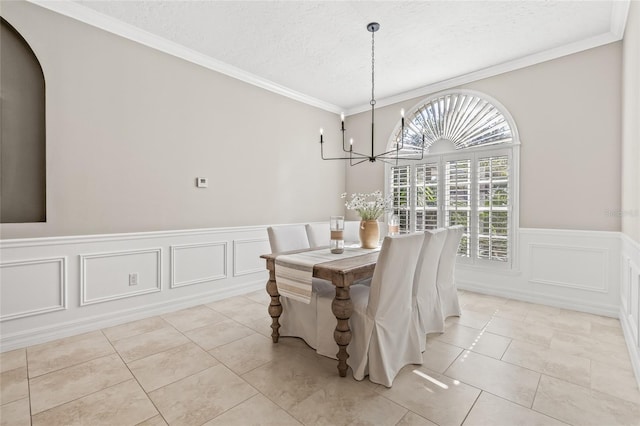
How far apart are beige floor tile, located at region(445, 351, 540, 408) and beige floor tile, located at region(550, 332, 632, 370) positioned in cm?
62

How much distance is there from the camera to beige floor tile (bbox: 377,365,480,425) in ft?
5.49

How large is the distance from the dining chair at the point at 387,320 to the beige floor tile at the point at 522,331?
1078 millimetres

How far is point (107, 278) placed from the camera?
9.60ft

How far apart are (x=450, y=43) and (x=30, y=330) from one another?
4754 mm

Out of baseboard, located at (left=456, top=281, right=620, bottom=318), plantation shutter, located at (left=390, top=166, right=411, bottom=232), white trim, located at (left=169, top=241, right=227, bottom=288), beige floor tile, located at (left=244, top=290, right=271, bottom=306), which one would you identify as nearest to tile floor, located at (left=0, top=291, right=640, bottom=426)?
baseboard, located at (left=456, top=281, right=620, bottom=318)

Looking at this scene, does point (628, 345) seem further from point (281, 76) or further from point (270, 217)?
point (281, 76)

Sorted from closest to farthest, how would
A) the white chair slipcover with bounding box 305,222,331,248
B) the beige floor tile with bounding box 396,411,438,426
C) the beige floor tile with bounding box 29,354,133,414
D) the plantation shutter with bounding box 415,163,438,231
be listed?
the beige floor tile with bounding box 396,411,438,426 → the beige floor tile with bounding box 29,354,133,414 → the white chair slipcover with bounding box 305,222,331,248 → the plantation shutter with bounding box 415,163,438,231

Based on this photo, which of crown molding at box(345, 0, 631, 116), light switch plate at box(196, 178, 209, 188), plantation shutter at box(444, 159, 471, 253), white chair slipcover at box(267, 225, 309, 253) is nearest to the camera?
crown molding at box(345, 0, 631, 116)

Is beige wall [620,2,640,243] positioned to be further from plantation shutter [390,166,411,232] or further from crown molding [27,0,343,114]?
crown molding [27,0,343,114]

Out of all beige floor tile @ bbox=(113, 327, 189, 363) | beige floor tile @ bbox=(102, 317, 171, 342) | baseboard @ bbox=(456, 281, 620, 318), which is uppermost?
baseboard @ bbox=(456, 281, 620, 318)

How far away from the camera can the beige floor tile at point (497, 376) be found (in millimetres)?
1862

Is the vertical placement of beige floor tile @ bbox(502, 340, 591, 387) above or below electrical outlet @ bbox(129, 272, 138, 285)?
below

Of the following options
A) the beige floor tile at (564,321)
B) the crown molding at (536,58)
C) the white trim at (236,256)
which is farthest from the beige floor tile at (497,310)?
the crown molding at (536,58)

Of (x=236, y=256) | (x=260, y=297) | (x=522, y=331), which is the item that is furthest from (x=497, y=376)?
(x=236, y=256)
